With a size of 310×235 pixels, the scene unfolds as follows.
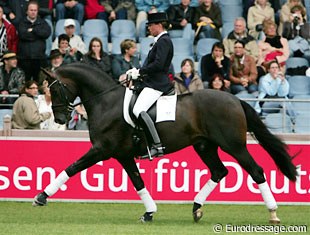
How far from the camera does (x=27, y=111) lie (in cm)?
1958

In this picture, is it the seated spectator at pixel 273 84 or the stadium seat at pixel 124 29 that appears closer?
the seated spectator at pixel 273 84

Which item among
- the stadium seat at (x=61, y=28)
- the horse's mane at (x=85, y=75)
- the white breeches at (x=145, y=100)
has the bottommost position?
the white breeches at (x=145, y=100)

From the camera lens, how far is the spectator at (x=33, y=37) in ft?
72.9

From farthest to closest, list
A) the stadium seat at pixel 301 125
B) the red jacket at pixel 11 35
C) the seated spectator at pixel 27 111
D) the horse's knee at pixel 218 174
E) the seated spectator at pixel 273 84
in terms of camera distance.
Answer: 1. the red jacket at pixel 11 35
2. the seated spectator at pixel 273 84
3. the stadium seat at pixel 301 125
4. the seated spectator at pixel 27 111
5. the horse's knee at pixel 218 174

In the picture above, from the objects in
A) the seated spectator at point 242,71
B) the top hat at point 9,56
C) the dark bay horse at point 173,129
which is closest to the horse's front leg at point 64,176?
the dark bay horse at point 173,129

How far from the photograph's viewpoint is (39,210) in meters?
17.5

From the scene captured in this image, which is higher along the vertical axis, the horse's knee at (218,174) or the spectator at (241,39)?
the spectator at (241,39)

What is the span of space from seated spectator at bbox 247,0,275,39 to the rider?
28.5 ft

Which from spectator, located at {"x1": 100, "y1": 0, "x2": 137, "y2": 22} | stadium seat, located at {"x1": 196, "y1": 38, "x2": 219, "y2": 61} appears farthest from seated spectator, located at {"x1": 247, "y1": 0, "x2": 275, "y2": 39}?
spectator, located at {"x1": 100, "y1": 0, "x2": 137, "y2": 22}

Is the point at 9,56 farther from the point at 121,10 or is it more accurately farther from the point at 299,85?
the point at 299,85

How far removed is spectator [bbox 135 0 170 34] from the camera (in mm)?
24062

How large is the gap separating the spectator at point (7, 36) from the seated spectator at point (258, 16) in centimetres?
510

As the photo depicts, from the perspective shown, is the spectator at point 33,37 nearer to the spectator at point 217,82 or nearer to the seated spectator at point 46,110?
the seated spectator at point 46,110

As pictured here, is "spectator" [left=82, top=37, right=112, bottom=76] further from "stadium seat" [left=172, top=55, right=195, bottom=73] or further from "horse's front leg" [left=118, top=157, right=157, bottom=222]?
"horse's front leg" [left=118, top=157, right=157, bottom=222]
